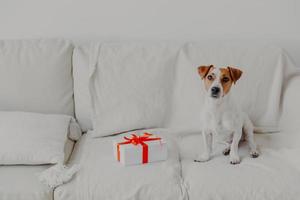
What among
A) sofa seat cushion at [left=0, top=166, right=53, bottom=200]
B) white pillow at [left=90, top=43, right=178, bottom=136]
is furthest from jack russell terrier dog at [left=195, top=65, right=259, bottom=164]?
sofa seat cushion at [left=0, top=166, right=53, bottom=200]

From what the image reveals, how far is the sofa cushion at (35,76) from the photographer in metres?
2.13

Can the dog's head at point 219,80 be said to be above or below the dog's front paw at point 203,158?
above

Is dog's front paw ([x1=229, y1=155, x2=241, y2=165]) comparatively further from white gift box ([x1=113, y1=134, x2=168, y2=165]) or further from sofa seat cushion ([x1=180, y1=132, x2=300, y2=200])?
white gift box ([x1=113, y1=134, x2=168, y2=165])

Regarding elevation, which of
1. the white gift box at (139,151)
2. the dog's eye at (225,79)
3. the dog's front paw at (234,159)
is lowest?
the dog's front paw at (234,159)

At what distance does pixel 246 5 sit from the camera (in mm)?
2352

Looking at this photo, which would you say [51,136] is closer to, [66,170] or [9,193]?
[66,170]

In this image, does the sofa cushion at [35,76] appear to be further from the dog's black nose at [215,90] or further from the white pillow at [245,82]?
the dog's black nose at [215,90]

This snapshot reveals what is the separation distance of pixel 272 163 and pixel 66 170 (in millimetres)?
873

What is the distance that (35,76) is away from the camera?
6.99 ft

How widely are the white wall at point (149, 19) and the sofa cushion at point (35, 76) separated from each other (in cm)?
20

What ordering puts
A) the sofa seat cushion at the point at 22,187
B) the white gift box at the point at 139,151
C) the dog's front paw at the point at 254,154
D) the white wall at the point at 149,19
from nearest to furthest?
the sofa seat cushion at the point at 22,187, the white gift box at the point at 139,151, the dog's front paw at the point at 254,154, the white wall at the point at 149,19

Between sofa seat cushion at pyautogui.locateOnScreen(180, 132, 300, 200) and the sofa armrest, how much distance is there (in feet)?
0.25

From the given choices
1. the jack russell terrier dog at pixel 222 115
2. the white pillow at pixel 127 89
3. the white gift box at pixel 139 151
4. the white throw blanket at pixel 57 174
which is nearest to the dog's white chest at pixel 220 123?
the jack russell terrier dog at pixel 222 115

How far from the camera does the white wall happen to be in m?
2.33
